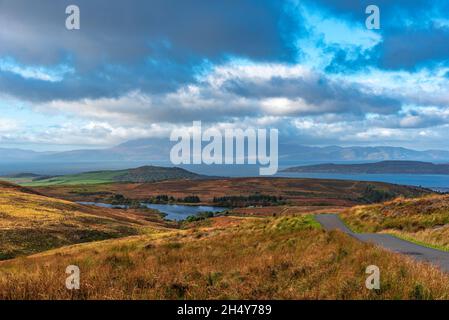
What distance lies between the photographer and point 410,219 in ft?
92.1

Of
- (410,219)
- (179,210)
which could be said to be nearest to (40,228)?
(410,219)

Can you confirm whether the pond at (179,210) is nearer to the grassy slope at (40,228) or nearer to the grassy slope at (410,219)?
the grassy slope at (40,228)

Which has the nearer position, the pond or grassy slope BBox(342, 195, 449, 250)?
grassy slope BBox(342, 195, 449, 250)

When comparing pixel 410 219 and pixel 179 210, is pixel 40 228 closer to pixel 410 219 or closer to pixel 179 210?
pixel 410 219

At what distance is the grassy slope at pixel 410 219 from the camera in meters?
22.4

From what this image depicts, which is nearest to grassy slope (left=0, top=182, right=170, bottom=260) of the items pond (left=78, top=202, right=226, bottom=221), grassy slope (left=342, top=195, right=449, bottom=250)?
grassy slope (left=342, top=195, right=449, bottom=250)

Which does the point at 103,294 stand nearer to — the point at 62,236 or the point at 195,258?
the point at 195,258

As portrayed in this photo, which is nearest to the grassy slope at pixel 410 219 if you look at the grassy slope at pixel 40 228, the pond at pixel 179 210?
the grassy slope at pixel 40 228

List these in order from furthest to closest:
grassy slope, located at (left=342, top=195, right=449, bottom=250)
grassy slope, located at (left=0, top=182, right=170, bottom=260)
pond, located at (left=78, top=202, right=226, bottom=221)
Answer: pond, located at (left=78, top=202, right=226, bottom=221)
grassy slope, located at (left=0, top=182, right=170, bottom=260)
grassy slope, located at (left=342, top=195, right=449, bottom=250)

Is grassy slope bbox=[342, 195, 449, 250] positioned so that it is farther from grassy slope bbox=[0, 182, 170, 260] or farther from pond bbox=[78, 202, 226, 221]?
pond bbox=[78, 202, 226, 221]

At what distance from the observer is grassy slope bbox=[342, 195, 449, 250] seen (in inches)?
881
